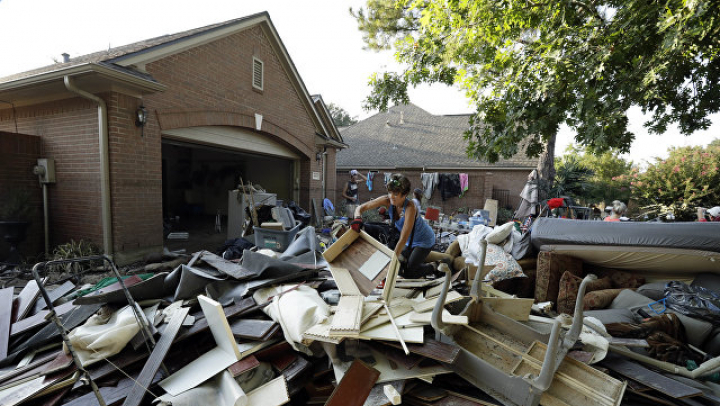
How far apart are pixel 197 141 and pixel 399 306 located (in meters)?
6.27

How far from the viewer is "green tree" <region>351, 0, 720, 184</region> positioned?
3318 millimetres

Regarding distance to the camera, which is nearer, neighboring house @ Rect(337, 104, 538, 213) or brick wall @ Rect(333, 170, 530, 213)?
brick wall @ Rect(333, 170, 530, 213)

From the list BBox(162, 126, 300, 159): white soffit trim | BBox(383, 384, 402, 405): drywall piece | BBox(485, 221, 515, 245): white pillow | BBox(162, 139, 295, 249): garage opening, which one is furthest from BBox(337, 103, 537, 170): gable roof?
BBox(383, 384, 402, 405): drywall piece

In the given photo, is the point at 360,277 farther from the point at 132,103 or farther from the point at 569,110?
the point at 132,103

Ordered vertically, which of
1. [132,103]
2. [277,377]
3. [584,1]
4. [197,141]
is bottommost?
[277,377]

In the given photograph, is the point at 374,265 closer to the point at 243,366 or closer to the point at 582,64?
the point at 243,366

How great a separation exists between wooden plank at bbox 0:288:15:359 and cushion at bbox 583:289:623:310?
234 inches

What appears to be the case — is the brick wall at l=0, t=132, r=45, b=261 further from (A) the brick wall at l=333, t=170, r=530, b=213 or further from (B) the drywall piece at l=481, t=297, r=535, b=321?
(A) the brick wall at l=333, t=170, r=530, b=213

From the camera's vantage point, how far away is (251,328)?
2652 mm

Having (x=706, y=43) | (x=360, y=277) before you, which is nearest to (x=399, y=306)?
(x=360, y=277)

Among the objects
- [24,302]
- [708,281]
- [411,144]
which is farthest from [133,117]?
[411,144]

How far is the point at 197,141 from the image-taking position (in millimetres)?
6984

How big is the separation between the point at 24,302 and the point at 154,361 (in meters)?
2.41

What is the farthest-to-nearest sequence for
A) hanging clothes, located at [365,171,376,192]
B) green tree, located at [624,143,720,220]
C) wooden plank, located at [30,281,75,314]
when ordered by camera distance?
hanging clothes, located at [365,171,376,192] → green tree, located at [624,143,720,220] → wooden plank, located at [30,281,75,314]
